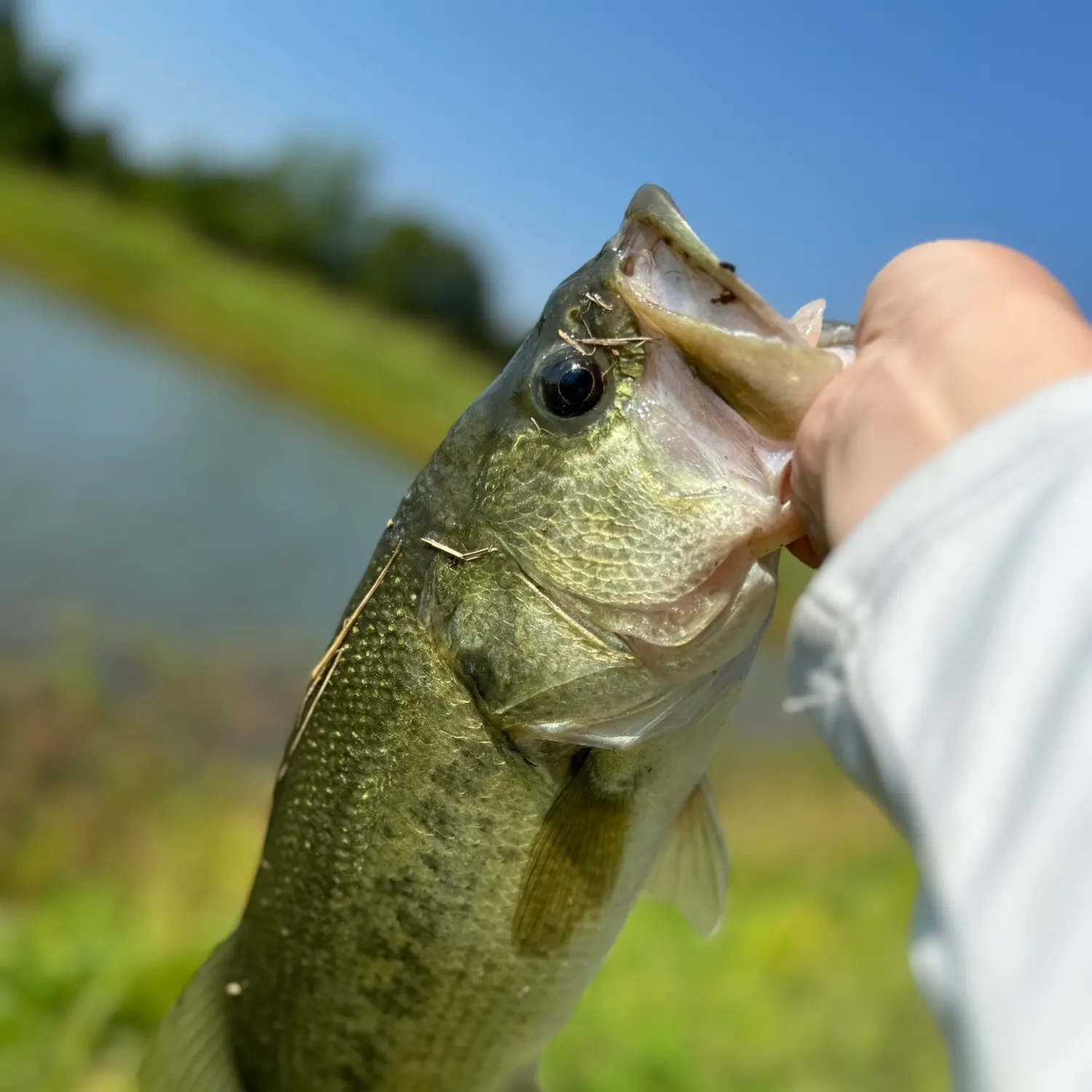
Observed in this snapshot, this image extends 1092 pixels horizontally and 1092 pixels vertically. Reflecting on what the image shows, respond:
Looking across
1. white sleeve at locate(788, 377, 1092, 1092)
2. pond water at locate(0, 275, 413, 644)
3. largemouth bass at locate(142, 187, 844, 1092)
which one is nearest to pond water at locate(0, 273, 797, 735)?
pond water at locate(0, 275, 413, 644)

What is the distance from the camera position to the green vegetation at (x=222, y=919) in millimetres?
3188

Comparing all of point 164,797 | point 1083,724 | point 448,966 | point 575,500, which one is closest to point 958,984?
point 1083,724

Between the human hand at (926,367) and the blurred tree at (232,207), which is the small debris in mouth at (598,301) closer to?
the human hand at (926,367)

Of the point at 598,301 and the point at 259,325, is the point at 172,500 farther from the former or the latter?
the point at 598,301

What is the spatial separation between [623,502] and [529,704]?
12.9 inches

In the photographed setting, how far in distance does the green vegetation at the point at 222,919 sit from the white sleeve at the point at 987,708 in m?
3.10

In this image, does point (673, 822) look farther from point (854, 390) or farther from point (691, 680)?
point (854, 390)

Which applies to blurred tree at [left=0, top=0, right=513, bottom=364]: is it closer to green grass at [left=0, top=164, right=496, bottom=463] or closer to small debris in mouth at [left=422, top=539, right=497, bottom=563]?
green grass at [left=0, top=164, right=496, bottom=463]

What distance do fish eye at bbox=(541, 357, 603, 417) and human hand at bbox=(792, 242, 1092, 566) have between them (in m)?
0.34

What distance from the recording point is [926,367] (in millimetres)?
950

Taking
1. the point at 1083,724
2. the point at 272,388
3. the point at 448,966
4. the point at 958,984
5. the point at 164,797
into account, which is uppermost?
the point at 1083,724

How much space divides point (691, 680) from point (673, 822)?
34cm

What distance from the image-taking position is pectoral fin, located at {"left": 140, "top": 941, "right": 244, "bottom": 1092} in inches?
65.9

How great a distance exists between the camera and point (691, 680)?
1365mm
